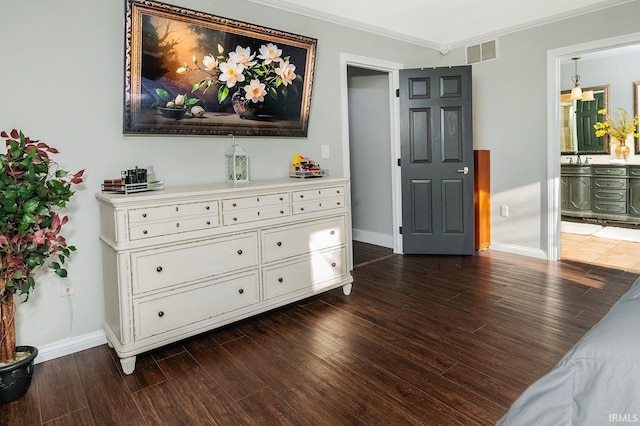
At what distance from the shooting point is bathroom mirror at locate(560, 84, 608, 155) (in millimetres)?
6418

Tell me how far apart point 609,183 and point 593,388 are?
6.47 meters

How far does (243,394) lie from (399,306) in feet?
4.88

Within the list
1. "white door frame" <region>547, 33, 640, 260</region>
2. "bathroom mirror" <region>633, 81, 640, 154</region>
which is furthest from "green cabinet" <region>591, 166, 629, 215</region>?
"white door frame" <region>547, 33, 640, 260</region>

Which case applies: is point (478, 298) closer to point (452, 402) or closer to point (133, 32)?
point (452, 402)

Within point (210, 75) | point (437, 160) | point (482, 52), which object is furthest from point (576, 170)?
point (210, 75)

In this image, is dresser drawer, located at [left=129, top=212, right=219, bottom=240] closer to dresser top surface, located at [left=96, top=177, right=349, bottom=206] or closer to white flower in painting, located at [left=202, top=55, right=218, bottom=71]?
dresser top surface, located at [left=96, top=177, right=349, bottom=206]

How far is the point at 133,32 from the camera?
8.29 ft

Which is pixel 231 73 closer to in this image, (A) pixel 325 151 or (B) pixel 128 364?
(A) pixel 325 151

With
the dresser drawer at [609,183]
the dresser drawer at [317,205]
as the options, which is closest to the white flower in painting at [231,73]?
the dresser drawer at [317,205]

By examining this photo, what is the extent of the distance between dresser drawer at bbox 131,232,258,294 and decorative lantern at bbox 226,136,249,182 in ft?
1.84

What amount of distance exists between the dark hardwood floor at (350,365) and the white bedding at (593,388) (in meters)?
0.98

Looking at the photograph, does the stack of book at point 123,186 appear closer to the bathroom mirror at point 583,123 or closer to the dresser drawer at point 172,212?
the dresser drawer at point 172,212

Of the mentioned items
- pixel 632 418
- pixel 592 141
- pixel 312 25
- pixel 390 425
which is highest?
pixel 312 25

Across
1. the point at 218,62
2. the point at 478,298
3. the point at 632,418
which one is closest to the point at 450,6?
the point at 218,62
